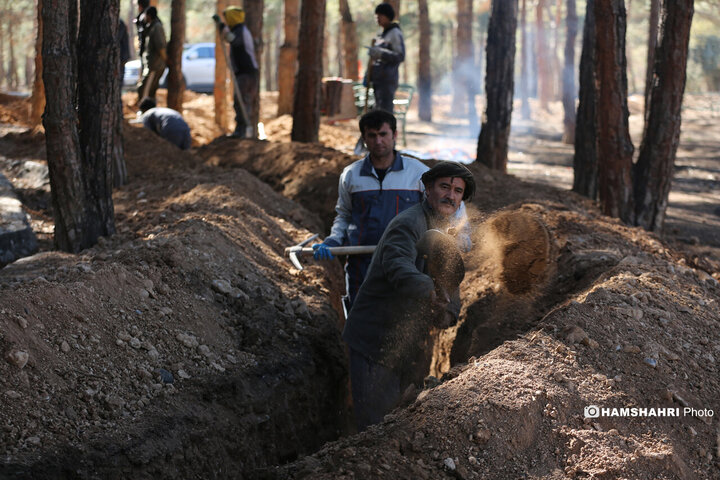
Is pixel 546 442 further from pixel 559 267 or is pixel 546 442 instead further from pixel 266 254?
pixel 266 254

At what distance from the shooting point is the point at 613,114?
8.70 metres

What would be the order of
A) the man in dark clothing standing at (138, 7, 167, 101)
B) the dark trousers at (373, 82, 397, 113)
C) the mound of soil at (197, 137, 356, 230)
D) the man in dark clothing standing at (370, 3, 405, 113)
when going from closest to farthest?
the mound of soil at (197, 137, 356, 230) < the man in dark clothing standing at (370, 3, 405, 113) < the dark trousers at (373, 82, 397, 113) < the man in dark clothing standing at (138, 7, 167, 101)

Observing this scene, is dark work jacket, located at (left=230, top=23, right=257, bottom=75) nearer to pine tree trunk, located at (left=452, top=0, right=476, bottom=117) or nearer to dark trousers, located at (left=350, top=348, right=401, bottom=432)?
dark trousers, located at (left=350, top=348, right=401, bottom=432)

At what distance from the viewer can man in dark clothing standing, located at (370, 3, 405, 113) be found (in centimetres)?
1062

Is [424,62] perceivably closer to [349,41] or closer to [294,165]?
[349,41]

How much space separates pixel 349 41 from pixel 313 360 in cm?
1447

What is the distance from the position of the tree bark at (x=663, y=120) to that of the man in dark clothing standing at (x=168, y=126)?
6.08 metres

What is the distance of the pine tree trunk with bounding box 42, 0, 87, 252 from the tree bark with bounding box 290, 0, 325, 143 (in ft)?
17.3

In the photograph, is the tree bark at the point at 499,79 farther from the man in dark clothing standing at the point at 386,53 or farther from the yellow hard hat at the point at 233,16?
the yellow hard hat at the point at 233,16

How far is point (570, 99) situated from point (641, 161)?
11957mm

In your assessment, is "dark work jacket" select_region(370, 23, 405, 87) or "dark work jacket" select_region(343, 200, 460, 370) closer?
"dark work jacket" select_region(343, 200, 460, 370)

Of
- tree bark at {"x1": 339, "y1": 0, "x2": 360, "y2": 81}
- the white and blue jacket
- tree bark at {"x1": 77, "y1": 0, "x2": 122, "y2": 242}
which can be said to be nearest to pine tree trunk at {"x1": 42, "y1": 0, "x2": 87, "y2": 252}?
tree bark at {"x1": 77, "y1": 0, "x2": 122, "y2": 242}

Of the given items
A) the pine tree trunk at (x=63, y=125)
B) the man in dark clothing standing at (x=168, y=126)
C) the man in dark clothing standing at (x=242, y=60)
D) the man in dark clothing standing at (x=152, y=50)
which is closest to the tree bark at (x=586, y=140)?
the man in dark clothing standing at (x=242, y=60)

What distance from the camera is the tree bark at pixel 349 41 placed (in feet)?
62.7
